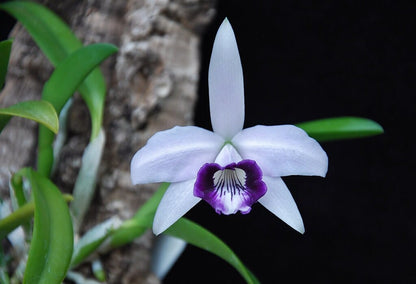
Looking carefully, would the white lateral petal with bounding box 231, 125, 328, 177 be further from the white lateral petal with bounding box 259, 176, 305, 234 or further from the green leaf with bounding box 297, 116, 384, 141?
the green leaf with bounding box 297, 116, 384, 141

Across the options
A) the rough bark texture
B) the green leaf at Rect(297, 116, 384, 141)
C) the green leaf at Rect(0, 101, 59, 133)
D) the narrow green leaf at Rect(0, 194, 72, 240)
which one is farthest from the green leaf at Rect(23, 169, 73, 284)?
the green leaf at Rect(297, 116, 384, 141)

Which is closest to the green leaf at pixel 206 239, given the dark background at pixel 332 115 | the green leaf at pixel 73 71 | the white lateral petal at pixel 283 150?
the white lateral petal at pixel 283 150

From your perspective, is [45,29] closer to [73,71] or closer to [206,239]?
[73,71]

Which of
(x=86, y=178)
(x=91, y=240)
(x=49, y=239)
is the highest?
(x=49, y=239)

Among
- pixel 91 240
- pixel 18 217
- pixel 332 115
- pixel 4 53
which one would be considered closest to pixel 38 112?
pixel 4 53

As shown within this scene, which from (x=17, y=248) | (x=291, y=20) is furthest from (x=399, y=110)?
(x=17, y=248)

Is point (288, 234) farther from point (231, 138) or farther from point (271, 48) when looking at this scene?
point (231, 138)

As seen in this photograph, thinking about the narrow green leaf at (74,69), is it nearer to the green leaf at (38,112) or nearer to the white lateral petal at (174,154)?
the green leaf at (38,112)
